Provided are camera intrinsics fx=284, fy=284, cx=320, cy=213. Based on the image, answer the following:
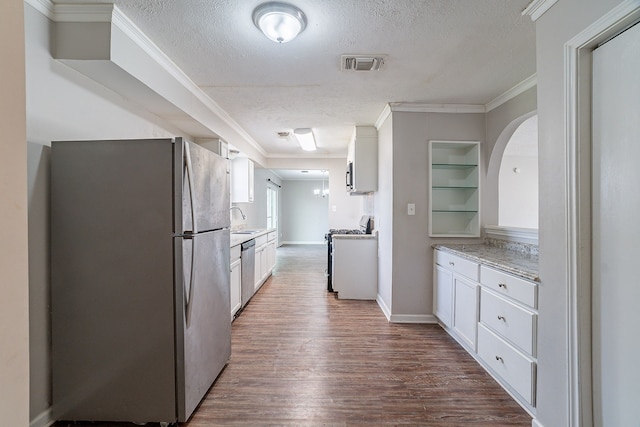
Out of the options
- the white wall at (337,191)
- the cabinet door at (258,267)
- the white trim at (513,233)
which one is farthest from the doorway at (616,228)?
the white wall at (337,191)

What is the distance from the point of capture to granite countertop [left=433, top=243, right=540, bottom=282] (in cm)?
177

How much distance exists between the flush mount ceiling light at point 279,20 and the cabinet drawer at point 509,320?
2193 mm

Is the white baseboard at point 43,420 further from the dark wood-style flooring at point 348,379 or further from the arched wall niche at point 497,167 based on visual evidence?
the arched wall niche at point 497,167

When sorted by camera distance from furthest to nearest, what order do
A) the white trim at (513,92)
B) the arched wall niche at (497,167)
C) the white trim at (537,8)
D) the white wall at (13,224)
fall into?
the arched wall niche at (497,167)
the white trim at (513,92)
the white trim at (537,8)
the white wall at (13,224)

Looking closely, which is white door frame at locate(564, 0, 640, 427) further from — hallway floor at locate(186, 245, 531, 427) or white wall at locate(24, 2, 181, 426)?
white wall at locate(24, 2, 181, 426)

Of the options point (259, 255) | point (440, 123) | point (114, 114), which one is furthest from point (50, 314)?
point (440, 123)

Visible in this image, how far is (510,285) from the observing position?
1.87m

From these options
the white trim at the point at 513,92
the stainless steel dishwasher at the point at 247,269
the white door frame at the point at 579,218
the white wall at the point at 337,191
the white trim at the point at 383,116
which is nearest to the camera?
the white door frame at the point at 579,218

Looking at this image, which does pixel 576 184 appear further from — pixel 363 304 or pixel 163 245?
pixel 363 304

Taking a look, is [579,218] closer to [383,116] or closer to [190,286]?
[190,286]

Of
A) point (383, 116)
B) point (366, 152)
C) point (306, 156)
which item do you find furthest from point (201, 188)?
point (306, 156)

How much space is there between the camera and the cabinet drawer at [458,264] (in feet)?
7.57

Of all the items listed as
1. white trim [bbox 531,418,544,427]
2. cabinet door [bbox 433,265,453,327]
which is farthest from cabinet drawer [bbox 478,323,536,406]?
cabinet door [bbox 433,265,453,327]

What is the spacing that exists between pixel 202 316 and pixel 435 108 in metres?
2.96
